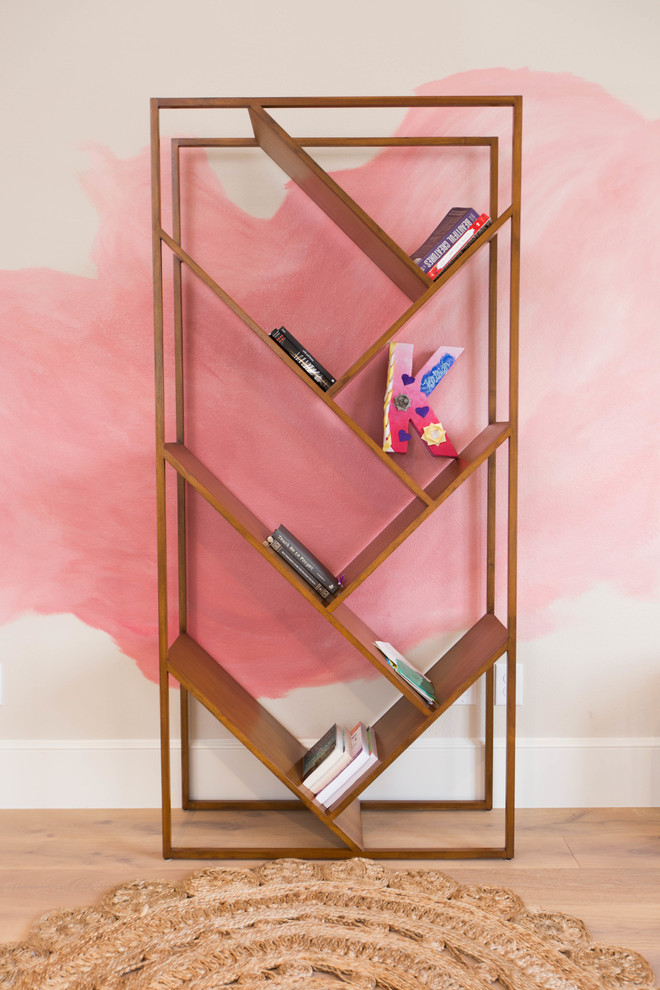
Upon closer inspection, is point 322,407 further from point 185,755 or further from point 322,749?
point 185,755

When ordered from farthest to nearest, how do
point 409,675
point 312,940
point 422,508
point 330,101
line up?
point 422,508 → point 409,675 → point 330,101 → point 312,940

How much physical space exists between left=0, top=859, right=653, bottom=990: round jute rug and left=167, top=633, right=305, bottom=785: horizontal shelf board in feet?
0.80

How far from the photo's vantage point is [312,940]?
1.35 meters

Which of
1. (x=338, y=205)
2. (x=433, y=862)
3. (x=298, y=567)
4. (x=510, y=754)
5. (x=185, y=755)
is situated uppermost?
(x=338, y=205)

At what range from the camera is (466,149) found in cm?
179

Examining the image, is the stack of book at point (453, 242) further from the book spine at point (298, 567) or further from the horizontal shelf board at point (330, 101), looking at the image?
the book spine at point (298, 567)

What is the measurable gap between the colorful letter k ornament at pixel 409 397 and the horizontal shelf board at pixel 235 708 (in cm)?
68

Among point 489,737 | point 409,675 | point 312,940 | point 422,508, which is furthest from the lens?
point 489,737

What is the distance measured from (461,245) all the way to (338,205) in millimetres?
288

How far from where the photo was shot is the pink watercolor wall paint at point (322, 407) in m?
1.80

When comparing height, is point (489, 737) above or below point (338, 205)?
below

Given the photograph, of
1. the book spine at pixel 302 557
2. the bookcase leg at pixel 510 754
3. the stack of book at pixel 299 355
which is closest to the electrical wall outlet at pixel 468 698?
the bookcase leg at pixel 510 754

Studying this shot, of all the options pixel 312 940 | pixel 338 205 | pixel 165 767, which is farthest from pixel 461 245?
pixel 312 940

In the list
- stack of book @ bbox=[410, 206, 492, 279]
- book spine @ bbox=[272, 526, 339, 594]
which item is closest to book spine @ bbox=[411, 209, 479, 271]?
stack of book @ bbox=[410, 206, 492, 279]
